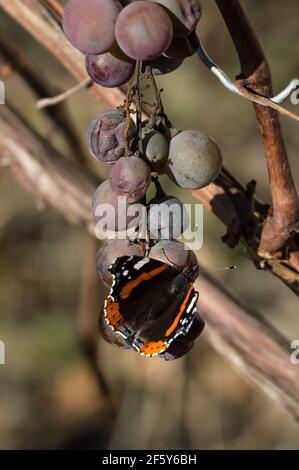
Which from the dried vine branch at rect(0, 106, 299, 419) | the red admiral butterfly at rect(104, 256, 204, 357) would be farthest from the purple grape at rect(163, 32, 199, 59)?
the dried vine branch at rect(0, 106, 299, 419)

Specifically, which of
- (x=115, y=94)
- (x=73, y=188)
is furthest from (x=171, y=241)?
(x=73, y=188)

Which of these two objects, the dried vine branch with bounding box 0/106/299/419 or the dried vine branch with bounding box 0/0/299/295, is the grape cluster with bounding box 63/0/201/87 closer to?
the dried vine branch with bounding box 0/0/299/295

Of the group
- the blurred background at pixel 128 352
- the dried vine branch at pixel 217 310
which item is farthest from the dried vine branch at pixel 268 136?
the blurred background at pixel 128 352

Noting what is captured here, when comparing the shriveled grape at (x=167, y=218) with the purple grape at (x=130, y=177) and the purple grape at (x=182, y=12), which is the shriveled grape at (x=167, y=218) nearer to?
the purple grape at (x=130, y=177)
